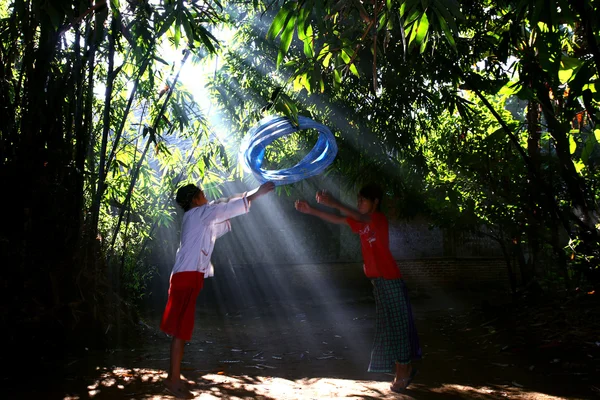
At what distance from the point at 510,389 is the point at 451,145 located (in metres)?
5.26

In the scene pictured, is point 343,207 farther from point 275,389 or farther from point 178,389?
point 178,389

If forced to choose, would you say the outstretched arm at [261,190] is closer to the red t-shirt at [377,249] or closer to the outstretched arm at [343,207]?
the outstretched arm at [343,207]

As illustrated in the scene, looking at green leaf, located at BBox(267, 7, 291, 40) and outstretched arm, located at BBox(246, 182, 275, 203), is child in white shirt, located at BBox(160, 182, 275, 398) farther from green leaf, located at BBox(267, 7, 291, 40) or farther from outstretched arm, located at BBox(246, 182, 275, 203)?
green leaf, located at BBox(267, 7, 291, 40)

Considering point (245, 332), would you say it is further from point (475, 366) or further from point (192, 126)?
point (475, 366)

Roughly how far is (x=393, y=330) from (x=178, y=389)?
1544 mm

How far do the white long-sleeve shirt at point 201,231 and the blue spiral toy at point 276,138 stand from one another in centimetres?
42

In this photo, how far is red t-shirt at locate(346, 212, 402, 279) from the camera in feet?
14.4

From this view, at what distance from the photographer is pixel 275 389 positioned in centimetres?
445

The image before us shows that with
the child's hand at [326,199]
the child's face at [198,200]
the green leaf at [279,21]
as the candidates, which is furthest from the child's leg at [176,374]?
the green leaf at [279,21]

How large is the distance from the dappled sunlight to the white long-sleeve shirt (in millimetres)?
894

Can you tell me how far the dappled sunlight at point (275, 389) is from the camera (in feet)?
13.7

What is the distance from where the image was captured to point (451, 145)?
29.9ft

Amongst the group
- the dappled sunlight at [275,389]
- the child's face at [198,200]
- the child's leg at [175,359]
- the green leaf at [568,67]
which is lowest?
the dappled sunlight at [275,389]

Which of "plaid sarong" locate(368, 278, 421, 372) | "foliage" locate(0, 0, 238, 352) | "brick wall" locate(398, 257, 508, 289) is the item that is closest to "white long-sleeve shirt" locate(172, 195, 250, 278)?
"plaid sarong" locate(368, 278, 421, 372)
